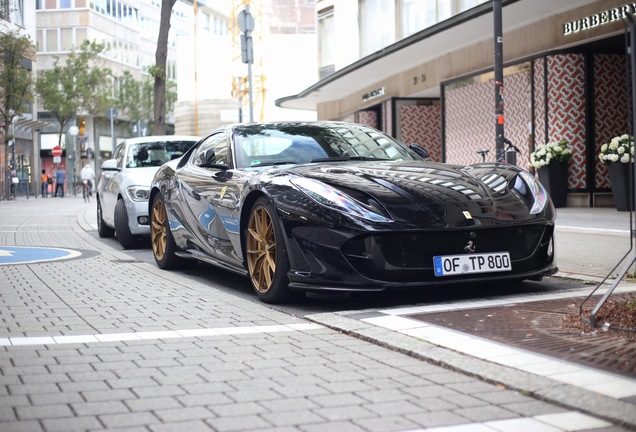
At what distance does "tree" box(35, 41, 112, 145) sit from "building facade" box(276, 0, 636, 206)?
28.0 meters

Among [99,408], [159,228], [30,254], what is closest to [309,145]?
[159,228]

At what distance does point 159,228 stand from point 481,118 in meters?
15.9

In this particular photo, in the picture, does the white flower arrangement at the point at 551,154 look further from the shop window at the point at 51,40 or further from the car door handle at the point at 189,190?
the shop window at the point at 51,40

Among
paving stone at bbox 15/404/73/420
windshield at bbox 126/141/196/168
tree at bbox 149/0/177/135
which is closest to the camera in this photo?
paving stone at bbox 15/404/73/420

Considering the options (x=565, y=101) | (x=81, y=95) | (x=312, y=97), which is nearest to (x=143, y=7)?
(x=81, y=95)

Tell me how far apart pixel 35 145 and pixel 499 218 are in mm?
62035

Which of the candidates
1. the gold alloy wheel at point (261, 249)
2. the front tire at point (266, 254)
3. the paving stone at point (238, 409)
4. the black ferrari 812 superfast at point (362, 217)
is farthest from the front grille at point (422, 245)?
the paving stone at point (238, 409)

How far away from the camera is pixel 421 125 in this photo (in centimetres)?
3122

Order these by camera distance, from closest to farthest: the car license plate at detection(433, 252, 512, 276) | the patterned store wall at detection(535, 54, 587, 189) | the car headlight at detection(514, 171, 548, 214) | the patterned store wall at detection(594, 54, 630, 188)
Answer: the car license plate at detection(433, 252, 512, 276) < the car headlight at detection(514, 171, 548, 214) < the patterned store wall at detection(535, 54, 587, 189) < the patterned store wall at detection(594, 54, 630, 188)

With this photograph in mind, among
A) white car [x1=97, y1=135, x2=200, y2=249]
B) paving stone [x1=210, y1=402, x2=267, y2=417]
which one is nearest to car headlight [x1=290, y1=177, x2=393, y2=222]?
paving stone [x1=210, y1=402, x2=267, y2=417]

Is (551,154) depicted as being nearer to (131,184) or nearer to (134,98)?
(131,184)

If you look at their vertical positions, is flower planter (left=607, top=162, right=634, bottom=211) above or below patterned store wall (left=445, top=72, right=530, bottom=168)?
below

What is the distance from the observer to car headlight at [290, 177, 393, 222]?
6.21 meters

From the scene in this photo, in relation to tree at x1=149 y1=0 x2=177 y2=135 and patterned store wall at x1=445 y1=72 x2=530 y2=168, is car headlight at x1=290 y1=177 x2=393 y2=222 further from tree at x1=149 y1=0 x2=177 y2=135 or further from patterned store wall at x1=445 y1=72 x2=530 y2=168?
tree at x1=149 y1=0 x2=177 y2=135
